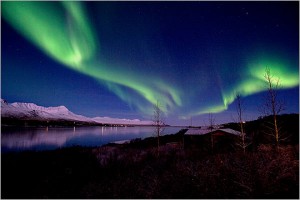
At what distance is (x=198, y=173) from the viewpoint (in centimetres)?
1213

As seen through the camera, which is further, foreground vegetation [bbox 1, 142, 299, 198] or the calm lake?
the calm lake

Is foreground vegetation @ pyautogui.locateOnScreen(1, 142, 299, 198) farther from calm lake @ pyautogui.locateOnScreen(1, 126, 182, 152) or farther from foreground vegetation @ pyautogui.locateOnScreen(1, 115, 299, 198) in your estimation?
calm lake @ pyautogui.locateOnScreen(1, 126, 182, 152)

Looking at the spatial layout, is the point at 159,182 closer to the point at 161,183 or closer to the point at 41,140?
the point at 161,183

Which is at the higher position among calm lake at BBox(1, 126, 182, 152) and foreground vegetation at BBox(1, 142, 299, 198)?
foreground vegetation at BBox(1, 142, 299, 198)

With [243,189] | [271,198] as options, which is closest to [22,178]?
[243,189]

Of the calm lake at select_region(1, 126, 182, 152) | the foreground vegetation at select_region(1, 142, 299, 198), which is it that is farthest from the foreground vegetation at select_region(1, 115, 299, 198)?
the calm lake at select_region(1, 126, 182, 152)

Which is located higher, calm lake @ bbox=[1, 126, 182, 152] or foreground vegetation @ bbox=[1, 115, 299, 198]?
foreground vegetation @ bbox=[1, 115, 299, 198]

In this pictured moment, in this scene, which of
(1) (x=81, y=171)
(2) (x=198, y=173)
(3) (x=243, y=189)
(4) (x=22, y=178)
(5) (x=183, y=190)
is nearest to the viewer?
(3) (x=243, y=189)

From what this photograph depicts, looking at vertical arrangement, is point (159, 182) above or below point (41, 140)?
above

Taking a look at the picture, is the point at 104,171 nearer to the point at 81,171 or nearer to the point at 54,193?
the point at 81,171

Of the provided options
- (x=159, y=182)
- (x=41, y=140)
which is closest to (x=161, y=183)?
(x=159, y=182)

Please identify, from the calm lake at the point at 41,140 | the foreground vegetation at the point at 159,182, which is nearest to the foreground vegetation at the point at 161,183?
the foreground vegetation at the point at 159,182

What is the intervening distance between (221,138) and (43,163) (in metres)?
25.4

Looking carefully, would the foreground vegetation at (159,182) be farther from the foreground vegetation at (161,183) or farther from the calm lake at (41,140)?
the calm lake at (41,140)
